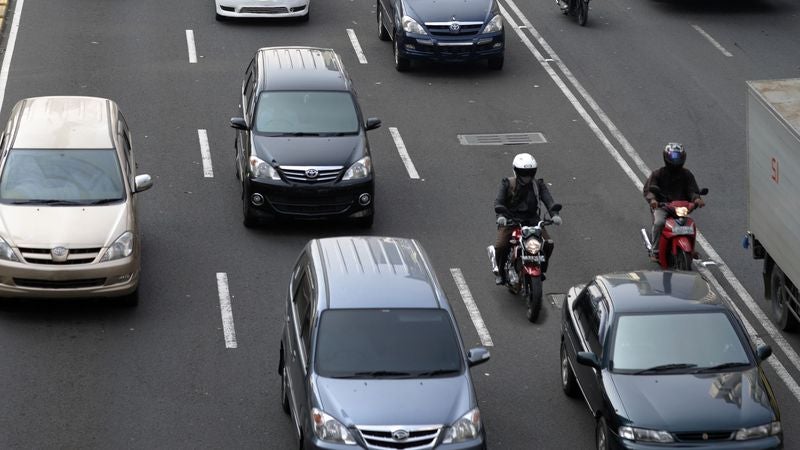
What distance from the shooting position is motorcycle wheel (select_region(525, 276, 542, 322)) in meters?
17.1

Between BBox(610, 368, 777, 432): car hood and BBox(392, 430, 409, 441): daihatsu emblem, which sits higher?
BBox(392, 430, 409, 441): daihatsu emblem

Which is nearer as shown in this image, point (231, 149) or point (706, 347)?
point (706, 347)

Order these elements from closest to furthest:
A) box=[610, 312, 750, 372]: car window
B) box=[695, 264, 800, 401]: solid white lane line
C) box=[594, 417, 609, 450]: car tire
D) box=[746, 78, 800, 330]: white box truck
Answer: box=[594, 417, 609, 450]: car tire → box=[610, 312, 750, 372]: car window → box=[695, 264, 800, 401]: solid white lane line → box=[746, 78, 800, 330]: white box truck

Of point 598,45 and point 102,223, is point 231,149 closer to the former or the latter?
point 102,223

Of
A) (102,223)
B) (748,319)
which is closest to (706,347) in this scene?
(748,319)

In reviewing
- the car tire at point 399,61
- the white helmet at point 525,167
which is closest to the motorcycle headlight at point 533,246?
the white helmet at point 525,167

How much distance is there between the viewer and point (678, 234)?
58.5ft

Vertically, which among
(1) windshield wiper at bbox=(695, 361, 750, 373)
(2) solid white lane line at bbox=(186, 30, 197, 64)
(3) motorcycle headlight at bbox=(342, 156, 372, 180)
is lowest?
(2) solid white lane line at bbox=(186, 30, 197, 64)

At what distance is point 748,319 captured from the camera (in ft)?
57.5

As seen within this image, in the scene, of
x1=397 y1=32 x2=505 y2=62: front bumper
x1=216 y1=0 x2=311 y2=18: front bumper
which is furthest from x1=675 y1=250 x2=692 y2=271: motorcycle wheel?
x1=216 y1=0 x2=311 y2=18: front bumper

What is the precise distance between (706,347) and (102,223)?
7.12m

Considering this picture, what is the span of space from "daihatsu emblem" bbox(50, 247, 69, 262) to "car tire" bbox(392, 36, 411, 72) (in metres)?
11.4

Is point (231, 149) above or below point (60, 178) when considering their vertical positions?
below

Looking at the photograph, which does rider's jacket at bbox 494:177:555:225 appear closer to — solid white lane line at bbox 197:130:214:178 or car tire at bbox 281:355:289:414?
car tire at bbox 281:355:289:414
